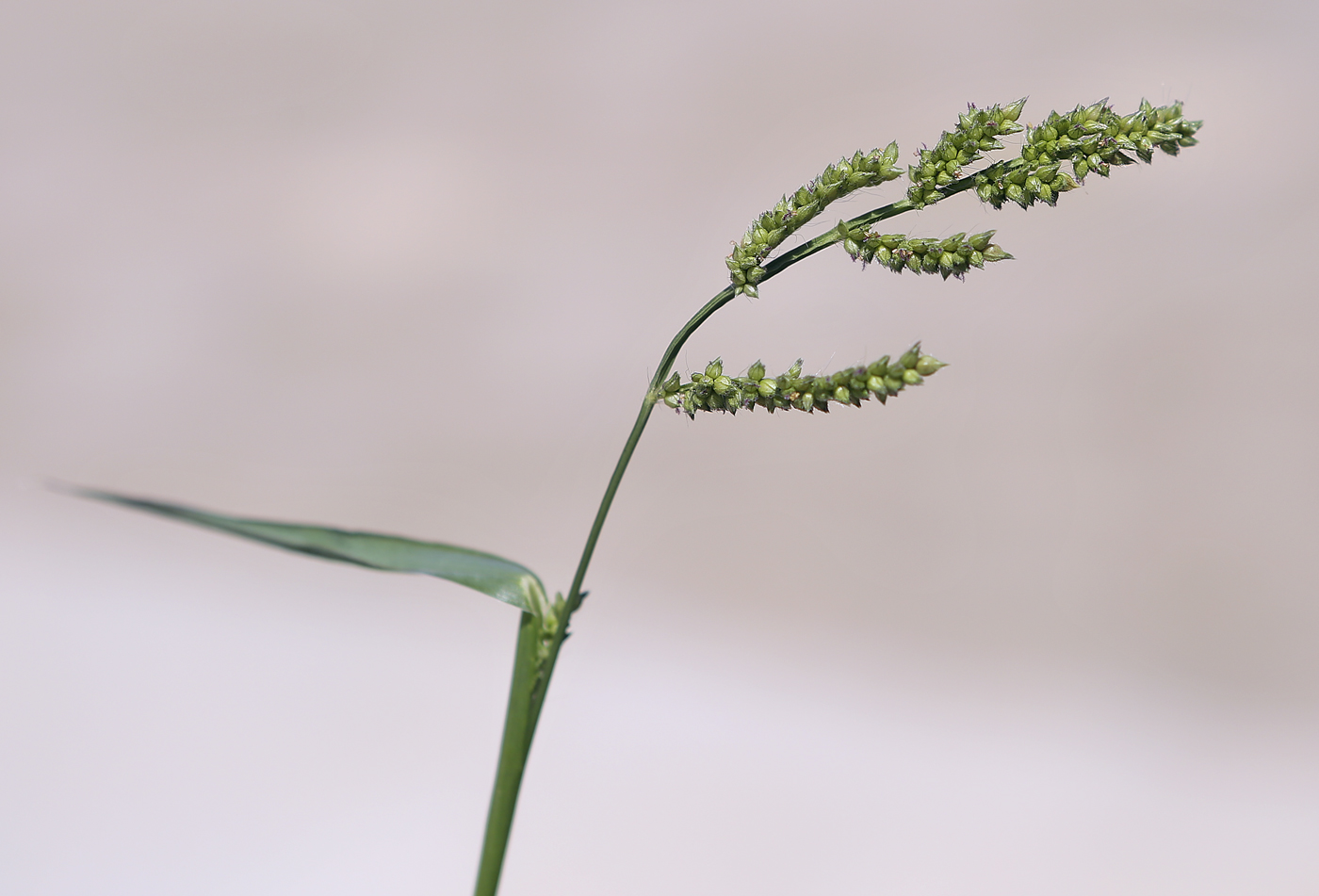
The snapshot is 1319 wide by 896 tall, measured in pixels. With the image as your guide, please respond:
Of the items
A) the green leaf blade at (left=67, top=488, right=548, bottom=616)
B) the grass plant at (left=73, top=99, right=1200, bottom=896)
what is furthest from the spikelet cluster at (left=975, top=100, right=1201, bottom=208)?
the green leaf blade at (left=67, top=488, right=548, bottom=616)

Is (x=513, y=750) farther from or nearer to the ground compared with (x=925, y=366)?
nearer to the ground

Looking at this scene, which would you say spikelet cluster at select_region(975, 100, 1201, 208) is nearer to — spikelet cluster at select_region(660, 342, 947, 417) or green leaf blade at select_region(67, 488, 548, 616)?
spikelet cluster at select_region(660, 342, 947, 417)

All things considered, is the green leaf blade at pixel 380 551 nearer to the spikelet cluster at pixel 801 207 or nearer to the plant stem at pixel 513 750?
the plant stem at pixel 513 750

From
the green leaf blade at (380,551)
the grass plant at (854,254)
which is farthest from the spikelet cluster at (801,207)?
the green leaf blade at (380,551)

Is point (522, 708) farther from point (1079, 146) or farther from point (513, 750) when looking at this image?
point (1079, 146)

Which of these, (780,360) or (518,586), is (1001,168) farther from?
(780,360)

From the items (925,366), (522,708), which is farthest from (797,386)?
(522,708)

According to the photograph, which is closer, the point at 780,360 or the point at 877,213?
the point at 877,213

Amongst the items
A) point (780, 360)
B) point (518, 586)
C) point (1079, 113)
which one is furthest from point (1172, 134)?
point (780, 360)
